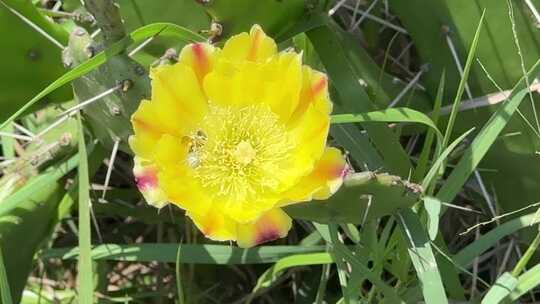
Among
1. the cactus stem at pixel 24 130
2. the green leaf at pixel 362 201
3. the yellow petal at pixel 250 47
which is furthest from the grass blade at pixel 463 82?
the cactus stem at pixel 24 130

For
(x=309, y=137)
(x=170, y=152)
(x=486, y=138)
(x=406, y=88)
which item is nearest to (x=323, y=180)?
(x=309, y=137)

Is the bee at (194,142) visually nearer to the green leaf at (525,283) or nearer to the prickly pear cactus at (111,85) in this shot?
the prickly pear cactus at (111,85)

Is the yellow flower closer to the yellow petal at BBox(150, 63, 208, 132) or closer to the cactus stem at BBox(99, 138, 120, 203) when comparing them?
the yellow petal at BBox(150, 63, 208, 132)

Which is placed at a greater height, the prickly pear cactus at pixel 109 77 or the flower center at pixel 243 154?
the prickly pear cactus at pixel 109 77

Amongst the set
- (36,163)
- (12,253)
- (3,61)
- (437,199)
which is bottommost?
(437,199)

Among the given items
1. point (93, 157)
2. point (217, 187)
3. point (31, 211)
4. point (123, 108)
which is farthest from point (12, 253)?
point (217, 187)

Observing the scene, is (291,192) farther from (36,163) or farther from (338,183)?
(36,163)

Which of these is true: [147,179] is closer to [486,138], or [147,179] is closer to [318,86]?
[318,86]
